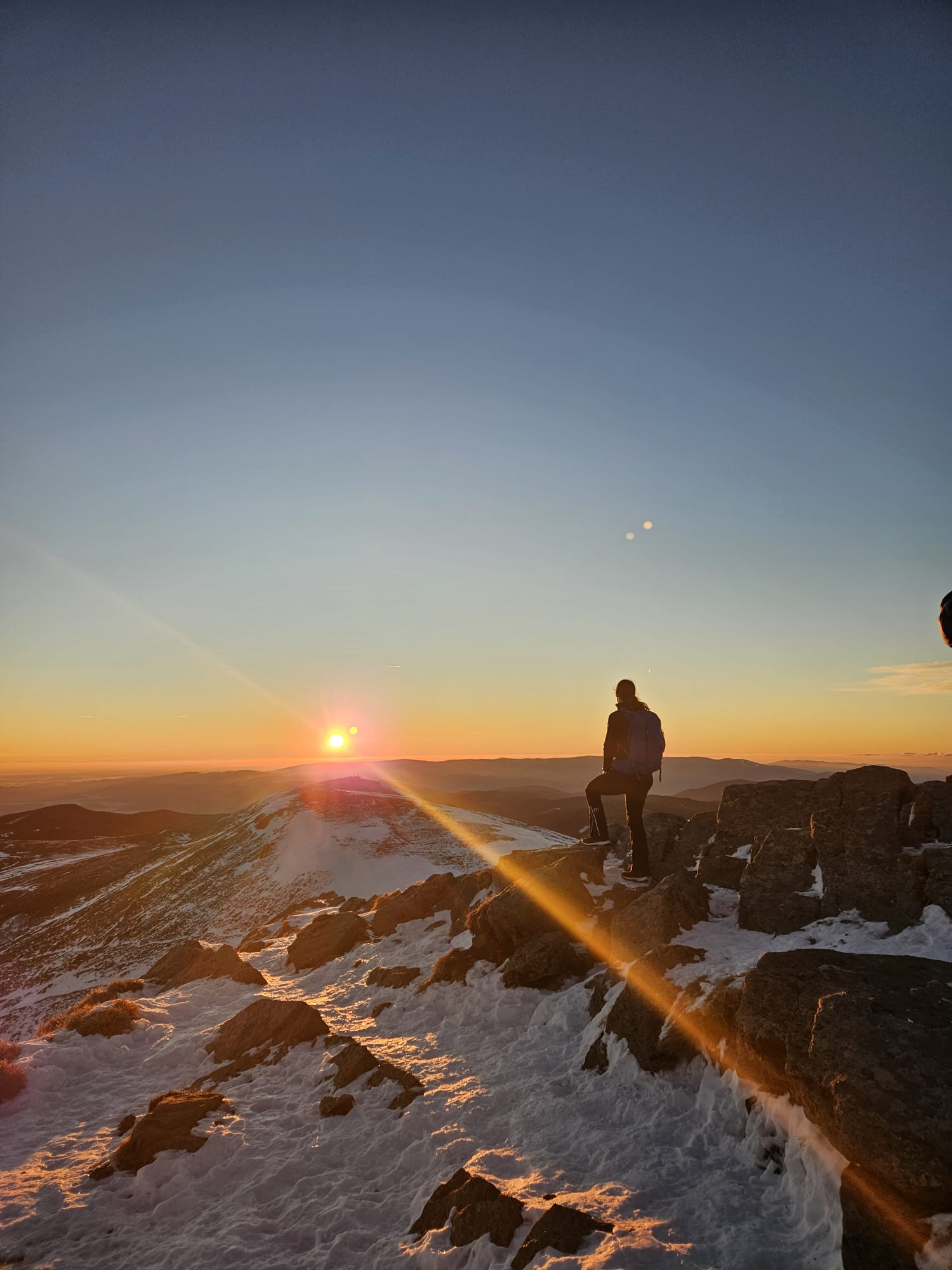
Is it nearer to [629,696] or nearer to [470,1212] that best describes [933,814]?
[629,696]

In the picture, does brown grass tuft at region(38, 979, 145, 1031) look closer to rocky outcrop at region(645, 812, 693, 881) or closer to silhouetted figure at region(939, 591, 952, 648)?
rocky outcrop at region(645, 812, 693, 881)

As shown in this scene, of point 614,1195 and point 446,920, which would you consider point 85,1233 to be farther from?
point 446,920

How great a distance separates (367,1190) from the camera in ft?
33.3

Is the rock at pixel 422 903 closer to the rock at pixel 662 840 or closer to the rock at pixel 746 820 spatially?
the rock at pixel 662 840

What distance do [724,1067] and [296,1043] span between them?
36.9 ft

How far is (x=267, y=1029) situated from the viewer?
16.5 metres

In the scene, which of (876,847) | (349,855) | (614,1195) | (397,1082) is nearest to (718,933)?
(876,847)

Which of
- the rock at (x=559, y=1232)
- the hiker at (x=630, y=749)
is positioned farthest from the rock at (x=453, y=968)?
the rock at (x=559, y=1232)

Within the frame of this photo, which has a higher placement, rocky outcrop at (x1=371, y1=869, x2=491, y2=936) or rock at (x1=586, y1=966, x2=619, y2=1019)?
rock at (x1=586, y1=966, x2=619, y2=1019)

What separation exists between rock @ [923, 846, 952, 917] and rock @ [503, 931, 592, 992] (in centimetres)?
793

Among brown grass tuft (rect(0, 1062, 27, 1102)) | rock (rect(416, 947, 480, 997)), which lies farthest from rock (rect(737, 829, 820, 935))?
brown grass tuft (rect(0, 1062, 27, 1102))

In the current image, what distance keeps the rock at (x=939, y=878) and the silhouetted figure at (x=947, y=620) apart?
505 cm

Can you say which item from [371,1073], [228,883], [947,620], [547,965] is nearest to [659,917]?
[547,965]

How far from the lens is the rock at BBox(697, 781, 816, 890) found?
50.7ft
